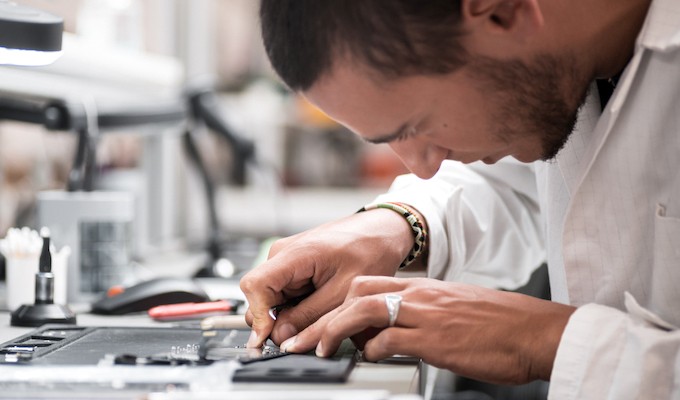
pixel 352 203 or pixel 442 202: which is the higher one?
pixel 442 202

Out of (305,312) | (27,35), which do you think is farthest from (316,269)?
(27,35)

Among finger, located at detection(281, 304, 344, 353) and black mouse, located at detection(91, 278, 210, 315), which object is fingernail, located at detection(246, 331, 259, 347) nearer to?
finger, located at detection(281, 304, 344, 353)

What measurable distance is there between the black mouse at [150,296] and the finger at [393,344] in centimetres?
46

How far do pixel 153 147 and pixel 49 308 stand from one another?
1.26m

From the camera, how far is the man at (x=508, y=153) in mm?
831

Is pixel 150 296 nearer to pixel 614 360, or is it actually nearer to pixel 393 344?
pixel 393 344

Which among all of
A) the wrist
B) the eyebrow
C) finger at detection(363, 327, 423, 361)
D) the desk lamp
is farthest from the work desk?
the desk lamp

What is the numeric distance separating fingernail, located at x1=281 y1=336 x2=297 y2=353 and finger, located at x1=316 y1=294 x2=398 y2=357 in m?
0.03

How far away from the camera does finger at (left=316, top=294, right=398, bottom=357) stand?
83 centimetres

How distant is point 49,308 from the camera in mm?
1097

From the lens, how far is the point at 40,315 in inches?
42.6

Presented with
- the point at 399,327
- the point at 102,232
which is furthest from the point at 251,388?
the point at 102,232

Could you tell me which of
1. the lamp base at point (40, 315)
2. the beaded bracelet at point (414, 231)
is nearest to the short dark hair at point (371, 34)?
the beaded bracelet at point (414, 231)

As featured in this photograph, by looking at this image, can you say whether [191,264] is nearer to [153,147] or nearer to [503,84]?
[153,147]
